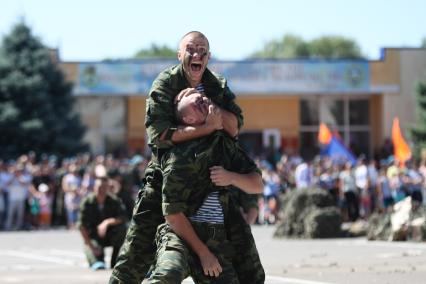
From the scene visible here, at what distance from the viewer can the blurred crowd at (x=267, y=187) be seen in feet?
81.1

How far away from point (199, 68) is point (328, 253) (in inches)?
370

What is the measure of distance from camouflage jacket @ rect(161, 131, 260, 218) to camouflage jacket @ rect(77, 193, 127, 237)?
7.02m

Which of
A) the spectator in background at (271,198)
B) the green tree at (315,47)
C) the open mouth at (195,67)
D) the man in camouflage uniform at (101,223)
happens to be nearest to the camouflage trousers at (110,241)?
the man in camouflage uniform at (101,223)

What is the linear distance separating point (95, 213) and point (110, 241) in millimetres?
431

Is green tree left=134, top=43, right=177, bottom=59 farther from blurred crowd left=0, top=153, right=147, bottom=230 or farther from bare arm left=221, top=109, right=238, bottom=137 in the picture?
bare arm left=221, top=109, right=238, bottom=137

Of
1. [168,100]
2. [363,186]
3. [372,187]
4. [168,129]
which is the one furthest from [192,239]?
[372,187]

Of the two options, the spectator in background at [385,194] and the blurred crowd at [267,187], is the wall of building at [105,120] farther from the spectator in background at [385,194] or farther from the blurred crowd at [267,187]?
the spectator in background at [385,194]

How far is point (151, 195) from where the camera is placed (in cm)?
612

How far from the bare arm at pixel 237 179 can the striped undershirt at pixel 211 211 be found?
12 cm

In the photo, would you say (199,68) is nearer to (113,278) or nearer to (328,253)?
(113,278)

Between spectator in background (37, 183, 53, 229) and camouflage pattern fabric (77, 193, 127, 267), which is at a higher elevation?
camouflage pattern fabric (77, 193, 127, 267)

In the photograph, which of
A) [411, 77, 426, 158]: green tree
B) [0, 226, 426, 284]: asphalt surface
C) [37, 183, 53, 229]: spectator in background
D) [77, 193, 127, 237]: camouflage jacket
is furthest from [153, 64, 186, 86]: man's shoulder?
[411, 77, 426, 158]: green tree

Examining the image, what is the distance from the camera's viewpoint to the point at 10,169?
25188 mm

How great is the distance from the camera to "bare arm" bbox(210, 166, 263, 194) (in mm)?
5844
